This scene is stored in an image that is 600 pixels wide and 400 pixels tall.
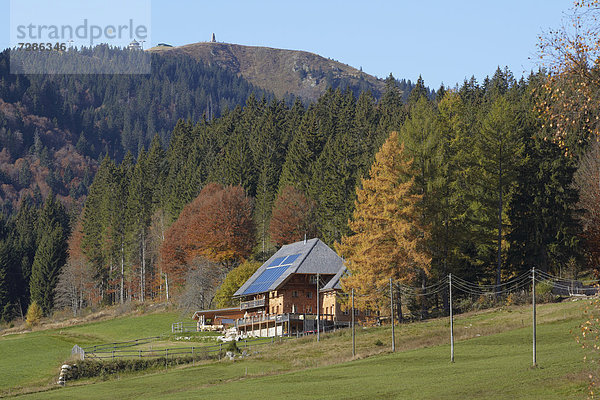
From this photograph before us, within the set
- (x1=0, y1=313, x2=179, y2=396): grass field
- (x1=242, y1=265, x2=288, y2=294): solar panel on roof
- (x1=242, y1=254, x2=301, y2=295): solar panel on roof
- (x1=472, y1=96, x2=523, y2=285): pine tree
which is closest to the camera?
(x1=0, y1=313, x2=179, y2=396): grass field

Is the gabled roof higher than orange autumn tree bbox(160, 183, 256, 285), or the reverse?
orange autumn tree bbox(160, 183, 256, 285)

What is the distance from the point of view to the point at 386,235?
69.0 m

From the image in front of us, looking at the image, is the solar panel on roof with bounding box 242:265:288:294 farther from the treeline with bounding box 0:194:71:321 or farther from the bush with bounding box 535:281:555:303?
the treeline with bounding box 0:194:71:321

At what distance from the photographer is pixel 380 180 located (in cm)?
7075

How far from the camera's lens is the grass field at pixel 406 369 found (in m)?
35.9

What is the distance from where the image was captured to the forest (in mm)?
72562

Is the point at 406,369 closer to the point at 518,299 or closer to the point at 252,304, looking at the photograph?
the point at 518,299

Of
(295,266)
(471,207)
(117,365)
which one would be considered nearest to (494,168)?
(471,207)

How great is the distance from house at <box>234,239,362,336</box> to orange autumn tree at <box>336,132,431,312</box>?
941 cm

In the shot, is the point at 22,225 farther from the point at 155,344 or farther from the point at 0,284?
the point at 155,344

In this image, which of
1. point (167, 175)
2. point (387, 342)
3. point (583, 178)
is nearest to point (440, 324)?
point (387, 342)

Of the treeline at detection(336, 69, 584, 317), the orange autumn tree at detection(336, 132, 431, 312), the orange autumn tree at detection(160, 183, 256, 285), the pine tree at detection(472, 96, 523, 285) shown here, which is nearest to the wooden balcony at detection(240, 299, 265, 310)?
the treeline at detection(336, 69, 584, 317)

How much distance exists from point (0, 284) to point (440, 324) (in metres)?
110

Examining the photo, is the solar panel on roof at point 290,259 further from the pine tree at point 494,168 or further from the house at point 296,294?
the pine tree at point 494,168
